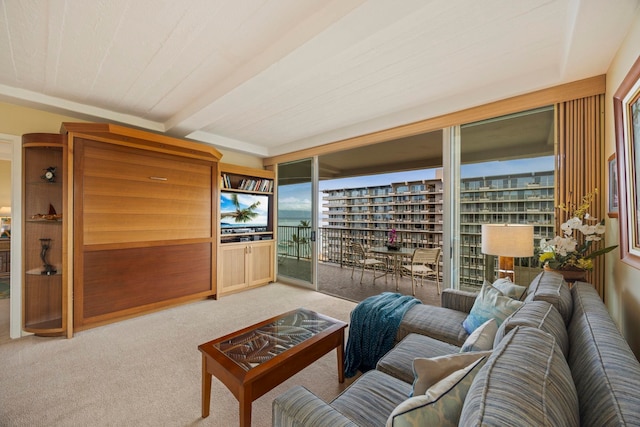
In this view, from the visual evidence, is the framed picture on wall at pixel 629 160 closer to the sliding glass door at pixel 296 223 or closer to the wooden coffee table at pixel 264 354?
the wooden coffee table at pixel 264 354

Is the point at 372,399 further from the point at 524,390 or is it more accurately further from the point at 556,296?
the point at 556,296

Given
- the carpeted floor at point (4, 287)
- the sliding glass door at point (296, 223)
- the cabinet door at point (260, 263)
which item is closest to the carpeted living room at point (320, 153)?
the cabinet door at point (260, 263)

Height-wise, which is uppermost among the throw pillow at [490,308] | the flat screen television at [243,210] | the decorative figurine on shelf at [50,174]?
the decorative figurine on shelf at [50,174]

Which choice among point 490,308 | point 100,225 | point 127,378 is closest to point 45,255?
point 100,225

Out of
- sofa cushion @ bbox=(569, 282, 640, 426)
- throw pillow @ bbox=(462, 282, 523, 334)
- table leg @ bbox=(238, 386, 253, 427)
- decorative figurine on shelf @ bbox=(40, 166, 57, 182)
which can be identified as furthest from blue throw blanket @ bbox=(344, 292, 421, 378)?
decorative figurine on shelf @ bbox=(40, 166, 57, 182)

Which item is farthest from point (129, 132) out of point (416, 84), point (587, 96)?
point (587, 96)

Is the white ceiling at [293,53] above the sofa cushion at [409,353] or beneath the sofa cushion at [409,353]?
above

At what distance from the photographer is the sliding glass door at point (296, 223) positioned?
4621mm

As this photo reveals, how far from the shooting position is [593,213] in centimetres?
218

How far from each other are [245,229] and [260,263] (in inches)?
25.4

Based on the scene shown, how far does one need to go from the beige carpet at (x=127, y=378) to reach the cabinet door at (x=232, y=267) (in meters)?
0.88

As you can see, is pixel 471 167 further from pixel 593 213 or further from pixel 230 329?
pixel 230 329

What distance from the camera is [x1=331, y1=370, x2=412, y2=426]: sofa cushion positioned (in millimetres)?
1116

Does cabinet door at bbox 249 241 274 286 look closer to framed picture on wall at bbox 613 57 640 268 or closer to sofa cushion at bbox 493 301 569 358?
sofa cushion at bbox 493 301 569 358
